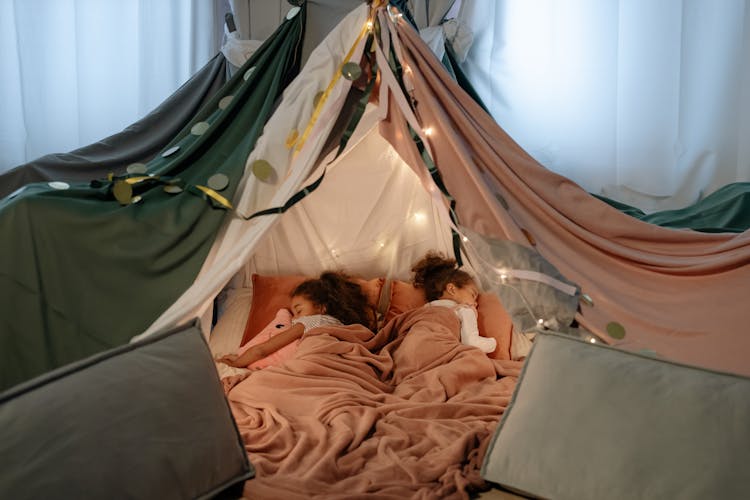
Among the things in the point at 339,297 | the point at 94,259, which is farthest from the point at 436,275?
the point at 94,259

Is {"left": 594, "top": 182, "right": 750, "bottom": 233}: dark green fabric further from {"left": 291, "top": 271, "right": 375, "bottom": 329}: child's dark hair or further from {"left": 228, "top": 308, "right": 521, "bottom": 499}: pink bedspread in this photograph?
{"left": 291, "top": 271, "right": 375, "bottom": 329}: child's dark hair

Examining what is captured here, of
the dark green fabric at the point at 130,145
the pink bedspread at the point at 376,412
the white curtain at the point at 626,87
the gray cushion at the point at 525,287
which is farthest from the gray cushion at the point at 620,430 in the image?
the dark green fabric at the point at 130,145

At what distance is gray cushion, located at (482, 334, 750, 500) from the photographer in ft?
4.49

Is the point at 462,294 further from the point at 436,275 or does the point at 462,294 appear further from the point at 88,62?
the point at 88,62

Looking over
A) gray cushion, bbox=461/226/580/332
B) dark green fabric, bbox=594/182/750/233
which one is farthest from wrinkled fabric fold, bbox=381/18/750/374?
dark green fabric, bbox=594/182/750/233

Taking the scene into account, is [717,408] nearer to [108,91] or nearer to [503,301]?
[503,301]

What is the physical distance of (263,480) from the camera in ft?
5.14

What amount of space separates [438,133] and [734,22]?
1448 millimetres

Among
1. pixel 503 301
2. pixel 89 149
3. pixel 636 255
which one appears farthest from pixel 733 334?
pixel 89 149

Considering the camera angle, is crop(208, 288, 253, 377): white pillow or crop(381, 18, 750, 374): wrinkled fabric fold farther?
crop(208, 288, 253, 377): white pillow

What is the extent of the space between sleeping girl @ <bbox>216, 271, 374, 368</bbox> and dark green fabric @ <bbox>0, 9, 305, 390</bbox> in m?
0.38

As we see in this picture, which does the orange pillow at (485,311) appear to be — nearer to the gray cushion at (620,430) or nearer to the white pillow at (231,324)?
the white pillow at (231,324)

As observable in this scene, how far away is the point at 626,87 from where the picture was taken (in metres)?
2.97

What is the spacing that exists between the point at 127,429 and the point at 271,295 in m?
1.39
